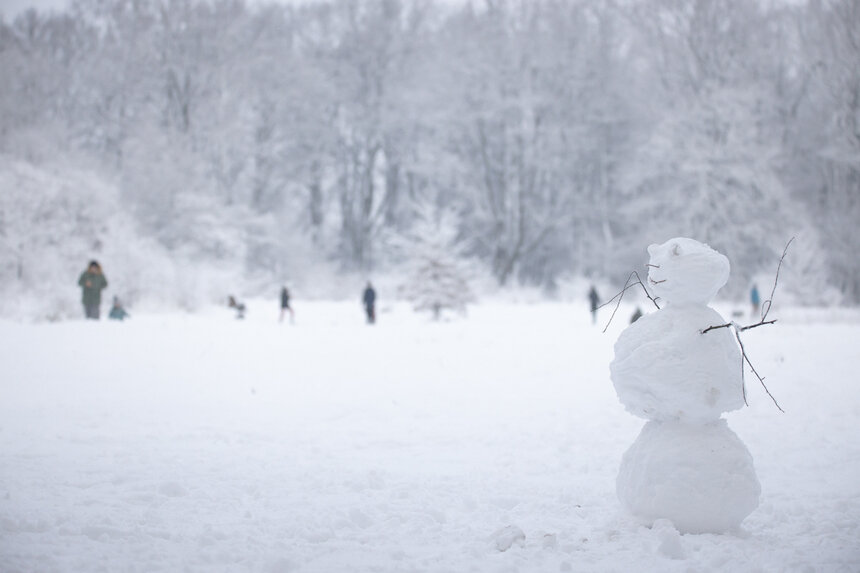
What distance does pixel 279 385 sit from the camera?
32.9 ft

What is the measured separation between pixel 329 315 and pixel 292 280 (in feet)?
28.9

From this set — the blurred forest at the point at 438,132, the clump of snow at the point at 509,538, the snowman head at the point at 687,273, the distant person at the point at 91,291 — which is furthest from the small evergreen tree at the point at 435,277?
the clump of snow at the point at 509,538

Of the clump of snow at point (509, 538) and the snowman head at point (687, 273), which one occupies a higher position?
the snowman head at point (687, 273)

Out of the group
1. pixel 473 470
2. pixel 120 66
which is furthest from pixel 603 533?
pixel 120 66

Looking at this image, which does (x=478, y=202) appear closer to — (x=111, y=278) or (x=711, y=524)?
(x=111, y=278)

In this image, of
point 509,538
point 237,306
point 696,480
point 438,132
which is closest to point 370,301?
point 237,306

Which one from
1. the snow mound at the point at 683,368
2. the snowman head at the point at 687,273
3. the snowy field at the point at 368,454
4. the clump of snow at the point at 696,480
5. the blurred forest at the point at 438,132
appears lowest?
the snowy field at the point at 368,454

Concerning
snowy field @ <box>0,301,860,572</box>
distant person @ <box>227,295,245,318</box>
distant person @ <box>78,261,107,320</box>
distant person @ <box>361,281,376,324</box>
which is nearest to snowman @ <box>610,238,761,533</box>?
snowy field @ <box>0,301,860,572</box>

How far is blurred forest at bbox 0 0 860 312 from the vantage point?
21953mm

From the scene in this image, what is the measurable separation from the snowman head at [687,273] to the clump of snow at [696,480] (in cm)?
77

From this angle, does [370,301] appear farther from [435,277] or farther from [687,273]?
[687,273]

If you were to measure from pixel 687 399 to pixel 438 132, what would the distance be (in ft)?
87.3

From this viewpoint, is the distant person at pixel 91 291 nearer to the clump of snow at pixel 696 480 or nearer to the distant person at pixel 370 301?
the distant person at pixel 370 301

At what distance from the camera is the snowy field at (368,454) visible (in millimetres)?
3627
